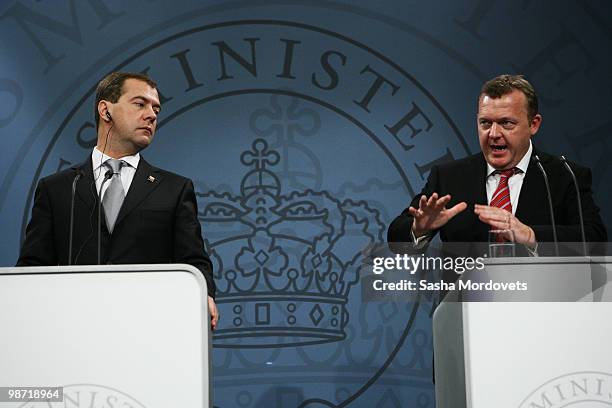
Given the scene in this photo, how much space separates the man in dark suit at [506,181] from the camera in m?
2.68

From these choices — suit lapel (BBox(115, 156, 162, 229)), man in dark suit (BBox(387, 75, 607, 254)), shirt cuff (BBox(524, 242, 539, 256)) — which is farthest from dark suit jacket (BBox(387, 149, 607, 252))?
suit lapel (BBox(115, 156, 162, 229))

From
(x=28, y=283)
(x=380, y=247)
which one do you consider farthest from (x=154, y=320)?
(x=380, y=247)

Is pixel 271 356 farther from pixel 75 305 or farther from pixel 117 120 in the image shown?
pixel 75 305

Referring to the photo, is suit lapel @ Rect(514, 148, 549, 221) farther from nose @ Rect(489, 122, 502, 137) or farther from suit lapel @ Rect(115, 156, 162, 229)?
suit lapel @ Rect(115, 156, 162, 229)

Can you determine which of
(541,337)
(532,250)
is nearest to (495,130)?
(532,250)

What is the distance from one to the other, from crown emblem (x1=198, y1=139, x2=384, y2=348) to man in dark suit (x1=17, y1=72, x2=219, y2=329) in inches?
34.4

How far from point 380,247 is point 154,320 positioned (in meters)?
0.76

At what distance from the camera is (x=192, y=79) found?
12.7 feet

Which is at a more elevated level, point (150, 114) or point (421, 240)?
point (150, 114)

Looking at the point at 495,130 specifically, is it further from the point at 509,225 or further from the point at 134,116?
the point at 134,116

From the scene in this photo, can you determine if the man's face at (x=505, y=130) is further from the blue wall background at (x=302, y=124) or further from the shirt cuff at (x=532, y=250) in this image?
the blue wall background at (x=302, y=124)

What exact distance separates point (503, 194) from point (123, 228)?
4.47 feet

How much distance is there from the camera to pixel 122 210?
2820mm

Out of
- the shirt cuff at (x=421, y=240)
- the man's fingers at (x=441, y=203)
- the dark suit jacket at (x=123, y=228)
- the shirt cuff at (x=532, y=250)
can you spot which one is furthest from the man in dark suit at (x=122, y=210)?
the shirt cuff at (x=532, y=250)
